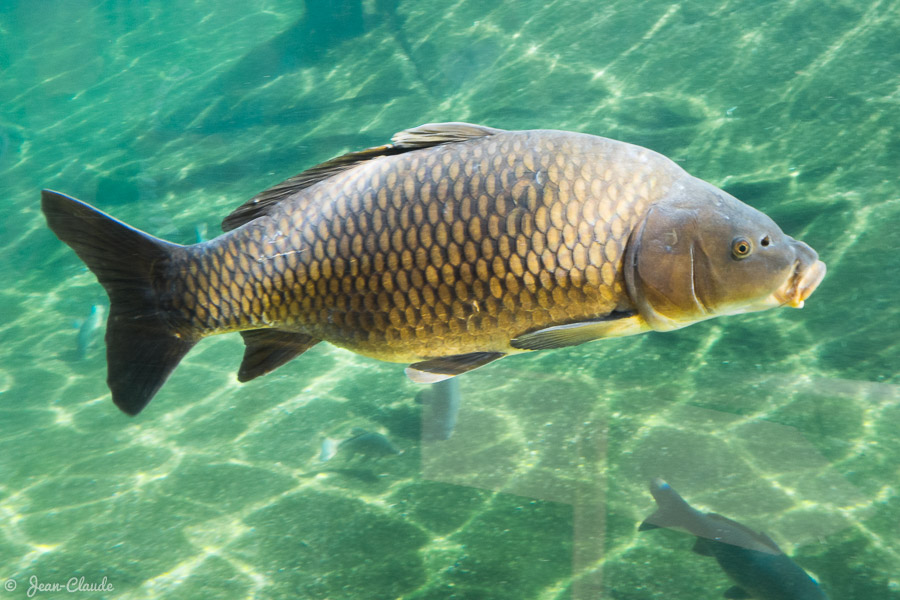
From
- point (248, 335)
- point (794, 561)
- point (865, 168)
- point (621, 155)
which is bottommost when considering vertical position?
point (794, 561)

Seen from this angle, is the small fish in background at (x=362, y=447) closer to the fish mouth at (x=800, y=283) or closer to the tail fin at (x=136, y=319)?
the tail fin at (x=136, y=319)

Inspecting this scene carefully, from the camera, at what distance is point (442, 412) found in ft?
21.1

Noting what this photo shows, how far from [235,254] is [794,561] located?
406 cm

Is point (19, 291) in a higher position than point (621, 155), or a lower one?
lower

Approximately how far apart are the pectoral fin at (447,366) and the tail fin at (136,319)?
33.0 inches

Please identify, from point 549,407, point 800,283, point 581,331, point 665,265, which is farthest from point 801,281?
point 549,407

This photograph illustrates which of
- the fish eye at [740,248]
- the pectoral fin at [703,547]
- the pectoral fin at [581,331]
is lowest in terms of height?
the pectoral fin at [703,547]

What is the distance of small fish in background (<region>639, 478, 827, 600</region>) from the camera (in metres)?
4.01

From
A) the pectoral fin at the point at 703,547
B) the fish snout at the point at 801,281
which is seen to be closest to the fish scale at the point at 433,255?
the fish snout at the point at 801,281

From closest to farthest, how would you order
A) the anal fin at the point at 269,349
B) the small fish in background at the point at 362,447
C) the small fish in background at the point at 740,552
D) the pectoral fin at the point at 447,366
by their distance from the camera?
1. the pectoral fin at the point at 447,366
2. the anal fin at the point at 269,349
3. the small fish in background at the point at 740,552
4. the small fish in background at the point at 362,447

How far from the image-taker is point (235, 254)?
2.29 meters

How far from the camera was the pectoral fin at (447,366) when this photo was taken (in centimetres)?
212

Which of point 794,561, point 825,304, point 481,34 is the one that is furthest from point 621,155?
point 481,34

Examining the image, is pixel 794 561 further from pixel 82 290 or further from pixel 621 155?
pixel 82 290
